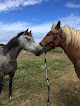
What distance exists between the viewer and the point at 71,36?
2.78 meters

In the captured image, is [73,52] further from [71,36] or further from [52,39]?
[52,39]

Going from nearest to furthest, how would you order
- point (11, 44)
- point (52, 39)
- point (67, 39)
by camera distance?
point (67, 39), point (52, 39), point (11, 44)

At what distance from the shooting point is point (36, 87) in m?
5.16

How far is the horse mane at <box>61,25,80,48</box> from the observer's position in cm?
276

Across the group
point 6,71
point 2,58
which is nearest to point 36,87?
point 6,71

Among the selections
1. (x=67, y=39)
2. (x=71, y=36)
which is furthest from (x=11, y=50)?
(x=71, y=36)

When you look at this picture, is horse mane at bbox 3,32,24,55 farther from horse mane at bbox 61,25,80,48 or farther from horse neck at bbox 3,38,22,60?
horse mane at bbox 61,25,80,48

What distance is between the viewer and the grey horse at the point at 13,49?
3.35 meters

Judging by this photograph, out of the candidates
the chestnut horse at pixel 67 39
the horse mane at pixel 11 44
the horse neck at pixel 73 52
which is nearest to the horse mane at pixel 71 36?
the chestnut horse at pixel 67 39

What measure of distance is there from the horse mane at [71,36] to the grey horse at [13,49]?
92 centimetres

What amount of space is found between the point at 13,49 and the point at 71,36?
199 cm

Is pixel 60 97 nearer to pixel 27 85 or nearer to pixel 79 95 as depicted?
pixel 79 95

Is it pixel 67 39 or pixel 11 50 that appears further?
pixel 11 50

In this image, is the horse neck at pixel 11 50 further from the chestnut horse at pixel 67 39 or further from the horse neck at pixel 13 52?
the chestnut horse at pixel 67 39
